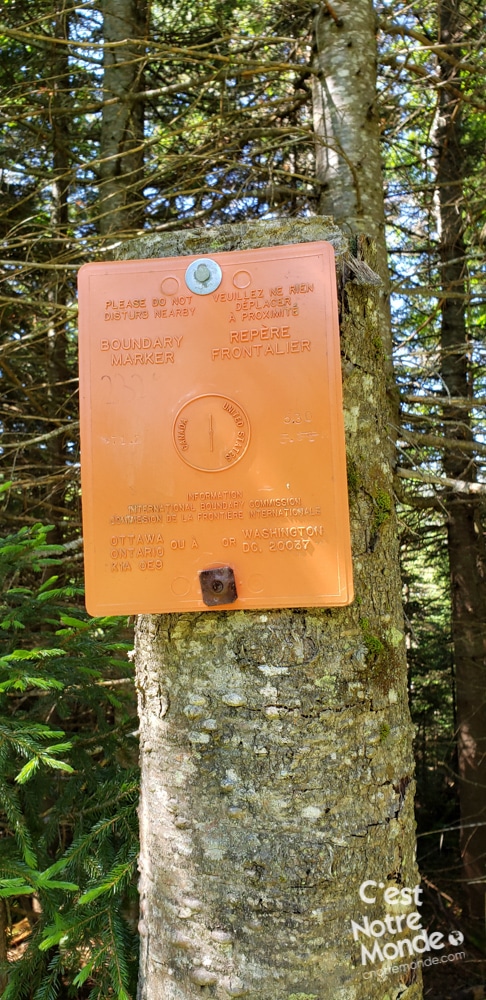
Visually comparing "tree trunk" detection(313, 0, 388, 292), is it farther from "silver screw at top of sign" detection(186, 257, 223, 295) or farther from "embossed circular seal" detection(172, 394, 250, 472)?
"embossed circular seal" detection(172, 394, 250, 472)

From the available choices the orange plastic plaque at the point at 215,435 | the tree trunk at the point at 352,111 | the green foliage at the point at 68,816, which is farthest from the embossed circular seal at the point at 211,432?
the tree trunk at the point at 352,111

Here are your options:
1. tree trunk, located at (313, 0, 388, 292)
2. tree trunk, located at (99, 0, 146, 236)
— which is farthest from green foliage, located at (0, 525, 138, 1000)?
tree trunk, located at (99, 0, 146, 236)

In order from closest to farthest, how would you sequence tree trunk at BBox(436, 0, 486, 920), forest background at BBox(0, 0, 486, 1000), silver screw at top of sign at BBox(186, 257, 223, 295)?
silver screw at top of sign at BBox(186, 257, 223, 295), forest background at BBox(0, 0, 486, 1000), tree trunk at BBox(436, 0, 486, 920)

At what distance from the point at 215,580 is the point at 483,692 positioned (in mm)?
4949

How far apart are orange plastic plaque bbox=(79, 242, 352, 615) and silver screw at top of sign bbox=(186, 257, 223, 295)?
1 centimetres

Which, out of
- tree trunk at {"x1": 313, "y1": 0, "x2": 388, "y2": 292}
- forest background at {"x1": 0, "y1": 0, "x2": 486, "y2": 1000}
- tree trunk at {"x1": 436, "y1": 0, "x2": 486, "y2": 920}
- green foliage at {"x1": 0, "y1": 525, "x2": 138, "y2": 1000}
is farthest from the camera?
tree trunk at {"x1": 436, "y1": 0, "x2": 486, "y2": 920}

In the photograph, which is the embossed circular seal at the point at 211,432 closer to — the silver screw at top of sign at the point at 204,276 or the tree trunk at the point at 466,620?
the silver screw at top of sign at the point at 204,276

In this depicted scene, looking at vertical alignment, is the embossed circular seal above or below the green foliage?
above

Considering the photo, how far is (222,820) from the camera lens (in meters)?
1.40

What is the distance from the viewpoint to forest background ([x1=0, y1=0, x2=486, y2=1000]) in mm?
2059

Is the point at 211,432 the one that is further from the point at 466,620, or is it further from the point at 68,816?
the point at 466,620

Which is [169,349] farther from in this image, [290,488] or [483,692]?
[483,692]

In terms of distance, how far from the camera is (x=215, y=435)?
1.44m

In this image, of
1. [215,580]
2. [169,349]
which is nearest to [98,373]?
[169,349]
